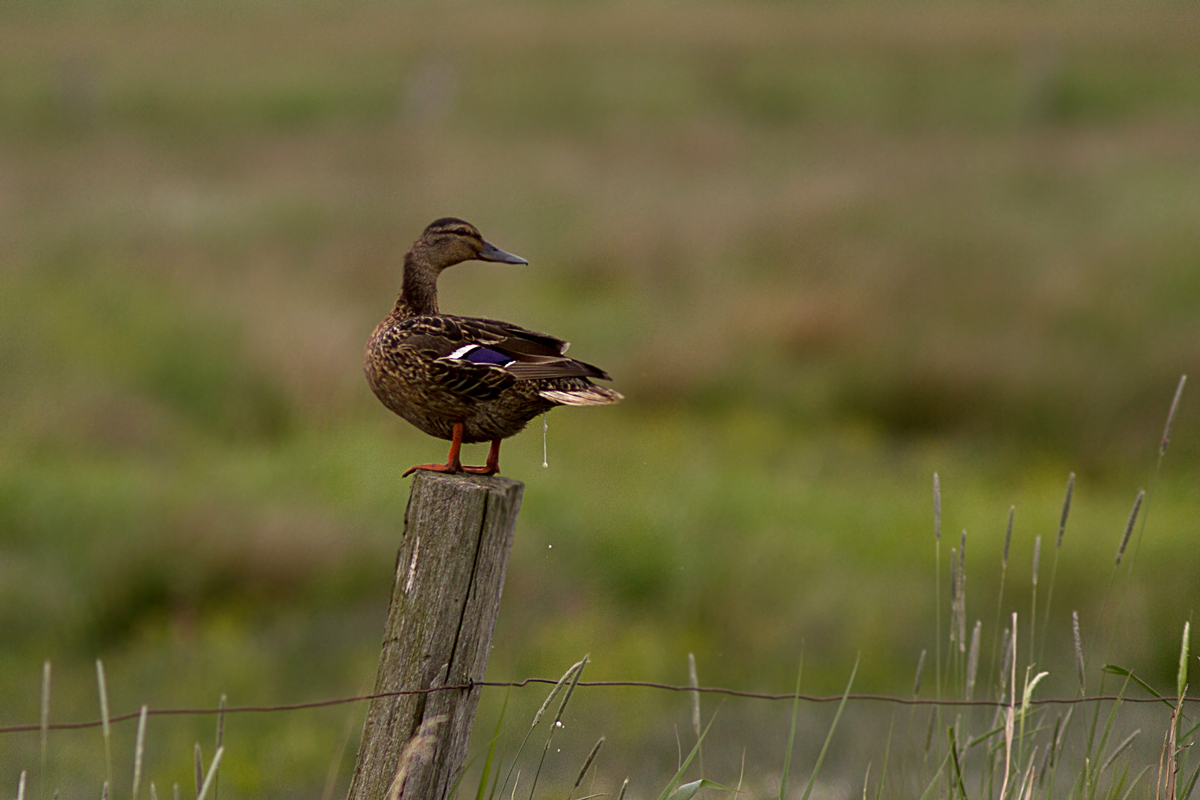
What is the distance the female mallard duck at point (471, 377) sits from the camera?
278 centimetres

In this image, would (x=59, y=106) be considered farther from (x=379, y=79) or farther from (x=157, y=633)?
(x=157, y=633)

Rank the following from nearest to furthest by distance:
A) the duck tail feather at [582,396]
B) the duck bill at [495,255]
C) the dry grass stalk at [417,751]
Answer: the dry grass stalk at [417,751] < the duck tail feather at [582,396] < the duck bill at [495,255]

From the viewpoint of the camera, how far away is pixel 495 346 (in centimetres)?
287

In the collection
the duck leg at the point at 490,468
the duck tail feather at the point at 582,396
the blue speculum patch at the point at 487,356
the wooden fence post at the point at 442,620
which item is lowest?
the wooden fence post at the point at 442,620

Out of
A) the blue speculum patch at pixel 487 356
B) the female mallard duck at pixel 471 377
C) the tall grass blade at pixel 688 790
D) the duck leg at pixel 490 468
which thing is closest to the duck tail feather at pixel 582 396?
the female mallard duck at pixel 471 377

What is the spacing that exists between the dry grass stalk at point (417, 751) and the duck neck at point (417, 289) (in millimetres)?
1107

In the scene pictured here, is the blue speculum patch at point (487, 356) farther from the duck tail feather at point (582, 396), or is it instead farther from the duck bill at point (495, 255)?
the duck bill at point (495, 255)

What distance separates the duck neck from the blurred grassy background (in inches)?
44.8

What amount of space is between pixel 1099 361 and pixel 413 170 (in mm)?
10772

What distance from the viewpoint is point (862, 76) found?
30.5m

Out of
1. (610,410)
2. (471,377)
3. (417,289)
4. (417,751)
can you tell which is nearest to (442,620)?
(417,751)

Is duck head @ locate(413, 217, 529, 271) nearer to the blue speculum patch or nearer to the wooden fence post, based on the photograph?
the blue speculum patch

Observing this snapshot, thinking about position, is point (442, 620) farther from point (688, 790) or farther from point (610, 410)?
point (610, 410)

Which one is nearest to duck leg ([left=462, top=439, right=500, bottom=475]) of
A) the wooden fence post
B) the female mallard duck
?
the female mallard duck
